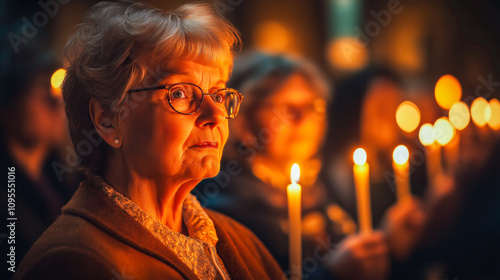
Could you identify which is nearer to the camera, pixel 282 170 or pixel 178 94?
pixel 178 94

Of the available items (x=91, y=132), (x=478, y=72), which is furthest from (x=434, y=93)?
(x=91, y=132)

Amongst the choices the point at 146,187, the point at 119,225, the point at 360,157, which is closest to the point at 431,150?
the point at 360,157

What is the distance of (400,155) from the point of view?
6.81ft

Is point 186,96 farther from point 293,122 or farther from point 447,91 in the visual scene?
point 447,91

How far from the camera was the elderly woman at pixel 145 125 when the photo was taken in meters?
1.13

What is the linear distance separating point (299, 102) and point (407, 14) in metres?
0.78

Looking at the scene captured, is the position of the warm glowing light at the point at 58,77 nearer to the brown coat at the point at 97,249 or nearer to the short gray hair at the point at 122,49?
the short gray hair at the point at 122,49

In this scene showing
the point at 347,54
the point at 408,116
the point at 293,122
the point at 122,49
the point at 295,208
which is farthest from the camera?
the point at 408,116

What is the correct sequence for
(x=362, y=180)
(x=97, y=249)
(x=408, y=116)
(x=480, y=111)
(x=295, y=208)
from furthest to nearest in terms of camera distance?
1. (x=480, y=111)
2. (x=408, y=116)
3. (x=362, y=180)
4. (x=295, y=208)
5. (x=97, y=249)

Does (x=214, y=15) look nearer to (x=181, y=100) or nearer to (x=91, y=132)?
(x=181, y=100)

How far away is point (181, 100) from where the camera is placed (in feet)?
3.98

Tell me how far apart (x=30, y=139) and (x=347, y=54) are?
133 cm

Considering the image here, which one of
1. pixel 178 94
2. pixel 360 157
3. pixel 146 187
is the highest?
pixel 360 157

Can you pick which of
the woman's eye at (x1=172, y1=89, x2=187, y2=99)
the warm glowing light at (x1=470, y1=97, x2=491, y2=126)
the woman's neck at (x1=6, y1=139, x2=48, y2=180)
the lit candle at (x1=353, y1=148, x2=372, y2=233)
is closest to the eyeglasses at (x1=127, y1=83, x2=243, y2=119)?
the woman's eye at (x1=172, y1=89, x2=187, y2=99)
